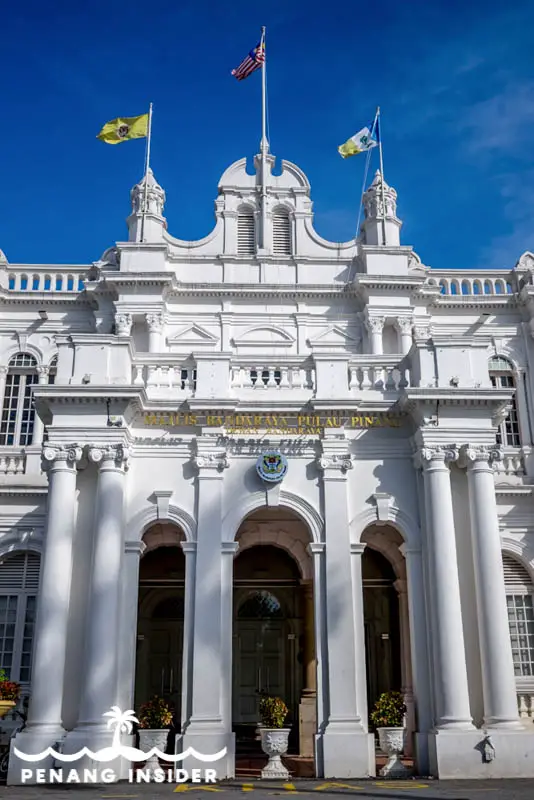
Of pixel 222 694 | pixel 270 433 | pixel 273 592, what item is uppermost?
pixel 270 433

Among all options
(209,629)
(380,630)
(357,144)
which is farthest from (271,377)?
(357,144)

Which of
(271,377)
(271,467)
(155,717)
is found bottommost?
(155,717)

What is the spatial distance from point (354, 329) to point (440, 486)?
903 centimetres

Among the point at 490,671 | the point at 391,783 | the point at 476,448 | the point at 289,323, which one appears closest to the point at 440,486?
the point at 476,448

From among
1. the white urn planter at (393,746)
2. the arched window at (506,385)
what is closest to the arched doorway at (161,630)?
the white urn planter at (393,746)

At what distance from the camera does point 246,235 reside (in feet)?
84.5

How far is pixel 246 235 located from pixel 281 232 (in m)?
1.13

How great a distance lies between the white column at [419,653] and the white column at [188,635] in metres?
4.30

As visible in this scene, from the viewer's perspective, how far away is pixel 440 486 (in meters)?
16.1

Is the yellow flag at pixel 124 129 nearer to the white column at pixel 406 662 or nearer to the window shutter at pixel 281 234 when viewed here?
the window shutter at pixel 281 234

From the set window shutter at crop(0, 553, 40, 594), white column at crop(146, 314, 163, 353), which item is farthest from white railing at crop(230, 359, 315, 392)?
window shutter at crop(0, 553, 40, 594)

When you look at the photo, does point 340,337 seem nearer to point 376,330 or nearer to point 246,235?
point 376,330

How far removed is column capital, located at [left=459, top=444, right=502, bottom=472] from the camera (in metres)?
16.3

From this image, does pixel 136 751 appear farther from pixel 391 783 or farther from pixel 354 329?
pixel 354 329
